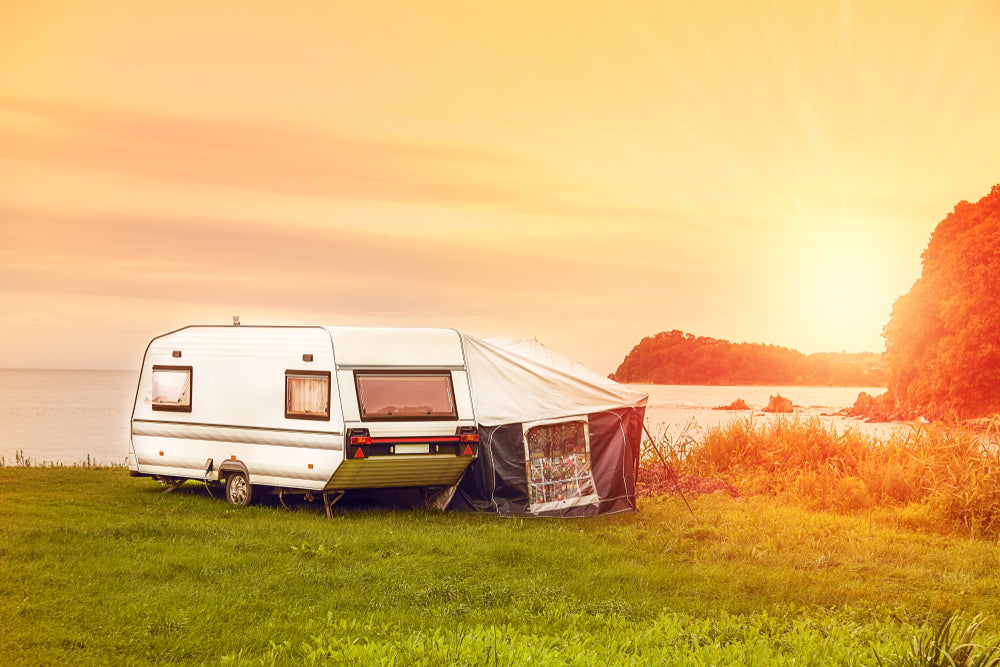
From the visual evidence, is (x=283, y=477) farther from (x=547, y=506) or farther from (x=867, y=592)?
(x=867, y=592)

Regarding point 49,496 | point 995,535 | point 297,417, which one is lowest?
point 995,535

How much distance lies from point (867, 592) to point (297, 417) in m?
7.98

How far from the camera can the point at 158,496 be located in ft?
50.4

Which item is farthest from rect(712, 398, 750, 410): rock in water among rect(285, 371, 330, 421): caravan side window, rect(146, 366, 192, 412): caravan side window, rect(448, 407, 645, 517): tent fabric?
rect(285, 371, 330, 421): caravan side window

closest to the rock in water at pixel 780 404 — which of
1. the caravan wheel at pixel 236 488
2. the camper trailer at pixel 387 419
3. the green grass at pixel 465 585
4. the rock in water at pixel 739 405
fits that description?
the rock in water at pixel 739 405

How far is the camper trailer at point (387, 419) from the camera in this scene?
1331cm

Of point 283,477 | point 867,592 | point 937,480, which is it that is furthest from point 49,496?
point 937,480

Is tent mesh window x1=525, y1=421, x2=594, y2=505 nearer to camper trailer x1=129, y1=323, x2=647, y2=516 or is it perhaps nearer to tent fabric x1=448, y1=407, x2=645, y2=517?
camper trailer x1=129, y1=323, x2=647, y2=516

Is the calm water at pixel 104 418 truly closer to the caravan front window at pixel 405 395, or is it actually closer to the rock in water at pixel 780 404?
the rock in water at pixel 780 404

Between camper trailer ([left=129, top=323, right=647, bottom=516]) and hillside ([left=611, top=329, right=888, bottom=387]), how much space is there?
60.8 feet

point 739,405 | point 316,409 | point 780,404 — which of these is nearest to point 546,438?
point 316,409

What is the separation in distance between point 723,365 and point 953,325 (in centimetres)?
1154

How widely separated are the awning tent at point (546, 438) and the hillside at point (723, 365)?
60.0 ft

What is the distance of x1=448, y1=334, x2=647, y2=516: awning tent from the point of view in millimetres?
14133
